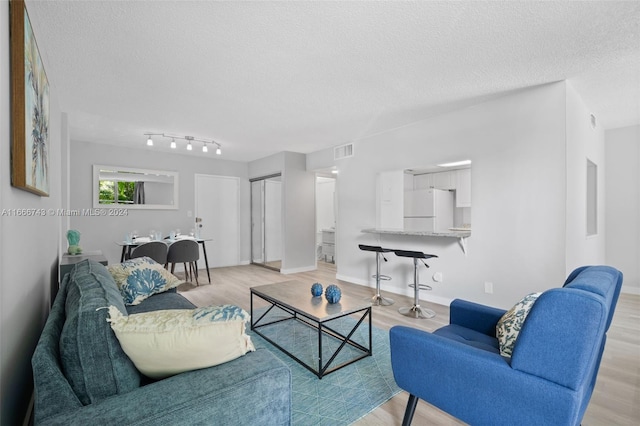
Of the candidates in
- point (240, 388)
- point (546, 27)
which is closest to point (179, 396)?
point (240, 388)

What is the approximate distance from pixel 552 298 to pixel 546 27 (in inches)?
82.4

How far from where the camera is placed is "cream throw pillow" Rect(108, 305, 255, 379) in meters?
1.05

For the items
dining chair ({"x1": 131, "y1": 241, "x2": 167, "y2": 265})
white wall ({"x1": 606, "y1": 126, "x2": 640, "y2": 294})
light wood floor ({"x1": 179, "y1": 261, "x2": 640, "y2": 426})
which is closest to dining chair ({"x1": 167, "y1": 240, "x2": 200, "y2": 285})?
dining chair ({"x1": 131, "y1": 241, "x2": 167, "y2": 265})

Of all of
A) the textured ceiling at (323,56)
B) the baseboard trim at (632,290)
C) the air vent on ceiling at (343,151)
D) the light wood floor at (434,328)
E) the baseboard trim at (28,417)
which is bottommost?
the light wood floor at (434,328)

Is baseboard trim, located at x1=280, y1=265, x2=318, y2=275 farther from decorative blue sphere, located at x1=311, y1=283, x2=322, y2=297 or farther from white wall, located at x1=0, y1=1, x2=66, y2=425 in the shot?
white wall, located at x1=0, y1=1, x2=66, y2=425

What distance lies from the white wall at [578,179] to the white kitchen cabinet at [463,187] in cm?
188

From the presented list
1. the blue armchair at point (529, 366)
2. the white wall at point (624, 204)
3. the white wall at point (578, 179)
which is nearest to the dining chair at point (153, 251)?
the blue armchair at point (529, 366)

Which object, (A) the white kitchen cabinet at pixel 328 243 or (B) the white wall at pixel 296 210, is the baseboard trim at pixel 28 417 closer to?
(B) the white wall at pixel 296 210

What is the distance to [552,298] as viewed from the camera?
1115 mm

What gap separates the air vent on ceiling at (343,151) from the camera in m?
5.33

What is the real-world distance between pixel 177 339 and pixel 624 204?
20.7 ft

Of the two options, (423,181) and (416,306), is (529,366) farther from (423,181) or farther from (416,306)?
(423,181)

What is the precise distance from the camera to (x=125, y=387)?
3.39ft

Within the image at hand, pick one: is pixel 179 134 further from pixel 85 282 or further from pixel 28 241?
pixel 85 282
